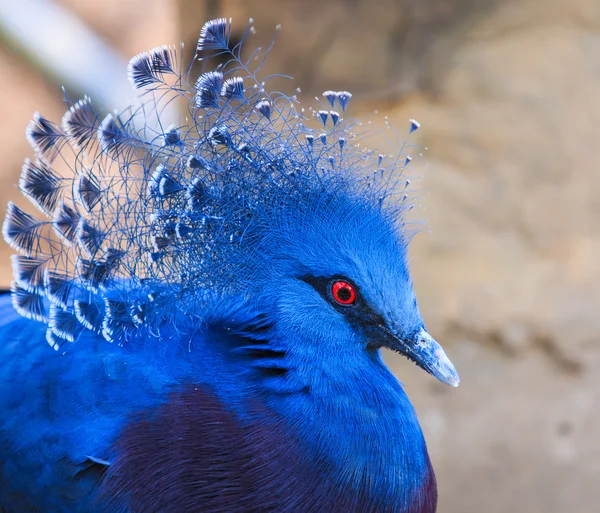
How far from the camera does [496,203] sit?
384cm

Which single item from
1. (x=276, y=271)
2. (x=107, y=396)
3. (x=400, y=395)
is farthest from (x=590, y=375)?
(x=107, y=396)

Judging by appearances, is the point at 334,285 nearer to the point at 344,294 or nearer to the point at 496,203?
the point at 344,294

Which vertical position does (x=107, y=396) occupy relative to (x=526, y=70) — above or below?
below

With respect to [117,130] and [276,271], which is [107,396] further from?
[117,130]

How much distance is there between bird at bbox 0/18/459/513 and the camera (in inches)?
66.7

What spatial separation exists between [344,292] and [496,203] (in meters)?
2.30

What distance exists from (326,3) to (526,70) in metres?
1.10

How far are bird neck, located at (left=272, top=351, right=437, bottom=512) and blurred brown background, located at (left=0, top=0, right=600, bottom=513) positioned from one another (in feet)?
6.60

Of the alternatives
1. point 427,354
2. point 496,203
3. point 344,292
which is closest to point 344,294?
point 344,292

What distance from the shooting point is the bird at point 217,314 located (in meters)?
1.69

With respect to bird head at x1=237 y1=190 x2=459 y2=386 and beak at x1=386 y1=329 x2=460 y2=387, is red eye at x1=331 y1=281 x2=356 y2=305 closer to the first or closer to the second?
bird head at x1=237 y1=190 x2=459 y2=386

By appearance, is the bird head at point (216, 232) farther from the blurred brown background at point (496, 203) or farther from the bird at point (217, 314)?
the blurred brown background at point (496, 203)

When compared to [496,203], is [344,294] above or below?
below

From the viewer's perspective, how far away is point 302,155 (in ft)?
5.95
